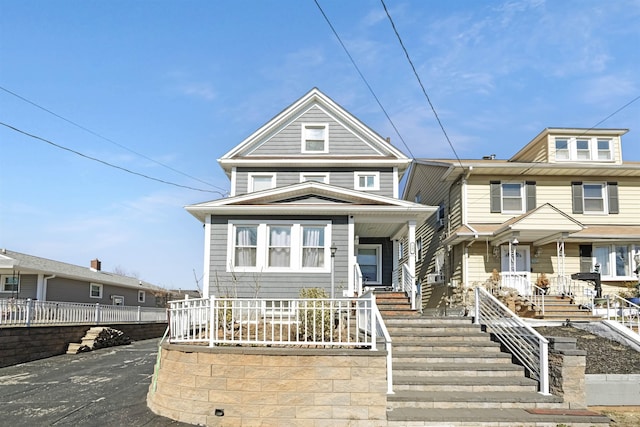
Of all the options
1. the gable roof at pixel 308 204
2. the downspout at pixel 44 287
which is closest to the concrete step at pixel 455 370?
the gable roof at pixel 308 204

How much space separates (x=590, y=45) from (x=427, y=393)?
7.84 meters

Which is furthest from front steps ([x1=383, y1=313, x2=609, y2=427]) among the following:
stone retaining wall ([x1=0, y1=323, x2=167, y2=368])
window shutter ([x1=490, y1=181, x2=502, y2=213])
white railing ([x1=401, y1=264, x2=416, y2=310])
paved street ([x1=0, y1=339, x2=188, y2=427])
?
stone retaining wall ([x1=0, y1=323, x2=167, y2=368])

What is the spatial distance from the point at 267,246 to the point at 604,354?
27.8 feet

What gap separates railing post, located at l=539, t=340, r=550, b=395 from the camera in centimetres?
810

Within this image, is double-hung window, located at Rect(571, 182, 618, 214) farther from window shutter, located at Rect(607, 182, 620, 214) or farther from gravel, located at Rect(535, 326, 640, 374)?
gravel, located at Rect(535, 326, 640, 374)

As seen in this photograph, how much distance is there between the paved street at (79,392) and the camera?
7816 millimetres

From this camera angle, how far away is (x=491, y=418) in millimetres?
7184

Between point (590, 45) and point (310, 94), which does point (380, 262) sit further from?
point (590, 45)

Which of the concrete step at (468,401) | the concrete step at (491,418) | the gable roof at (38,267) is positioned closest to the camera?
the concrete step at (491,418)

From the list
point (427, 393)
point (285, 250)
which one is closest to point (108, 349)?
point (285, 250)

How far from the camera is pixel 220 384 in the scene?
7660 mm

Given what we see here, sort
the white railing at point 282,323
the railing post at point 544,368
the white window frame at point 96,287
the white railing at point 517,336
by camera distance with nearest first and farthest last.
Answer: the white railing at point 282,323, the railing post at point 544,368, the white railing at point 517,336, the white window frame at point 96,287

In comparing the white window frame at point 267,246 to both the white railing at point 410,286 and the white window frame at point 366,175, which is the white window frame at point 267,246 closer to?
the white railing at point 410,286

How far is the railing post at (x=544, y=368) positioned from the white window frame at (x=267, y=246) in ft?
22.3
